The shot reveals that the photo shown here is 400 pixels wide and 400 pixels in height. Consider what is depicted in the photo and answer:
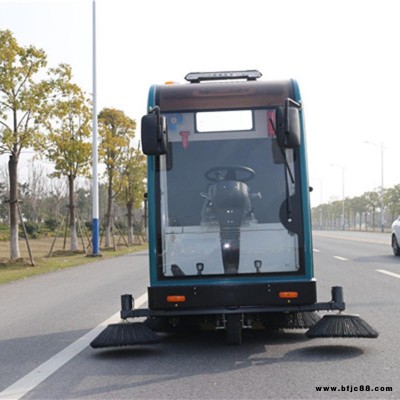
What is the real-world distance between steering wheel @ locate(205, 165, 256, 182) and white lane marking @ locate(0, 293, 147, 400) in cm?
227

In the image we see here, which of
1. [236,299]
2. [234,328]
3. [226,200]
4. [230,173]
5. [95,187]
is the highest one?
[95,187]

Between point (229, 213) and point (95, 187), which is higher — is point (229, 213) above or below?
below

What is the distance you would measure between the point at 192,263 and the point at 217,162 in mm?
1064

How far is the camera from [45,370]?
6.29 meters

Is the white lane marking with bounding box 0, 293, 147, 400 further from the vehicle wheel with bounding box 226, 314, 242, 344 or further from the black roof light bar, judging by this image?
the black roof light bar

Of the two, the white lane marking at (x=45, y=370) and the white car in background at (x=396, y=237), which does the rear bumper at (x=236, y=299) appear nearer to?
the white lane marking at (x=45, y=370)

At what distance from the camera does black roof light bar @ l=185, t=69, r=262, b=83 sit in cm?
760

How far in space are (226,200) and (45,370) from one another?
93.1 inches

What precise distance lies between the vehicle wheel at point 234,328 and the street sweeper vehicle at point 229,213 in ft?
0.04

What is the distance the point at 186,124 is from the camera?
7.21 metres

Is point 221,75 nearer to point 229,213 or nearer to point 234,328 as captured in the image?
point 229,213

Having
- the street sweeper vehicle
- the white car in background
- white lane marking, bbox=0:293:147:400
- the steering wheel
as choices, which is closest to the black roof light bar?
the street sweeper vehicle

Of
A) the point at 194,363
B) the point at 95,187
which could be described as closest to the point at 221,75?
the point at 194,363

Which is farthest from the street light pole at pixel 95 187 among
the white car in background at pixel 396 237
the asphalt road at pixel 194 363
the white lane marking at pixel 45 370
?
the white lane marking at pixel 45 370
